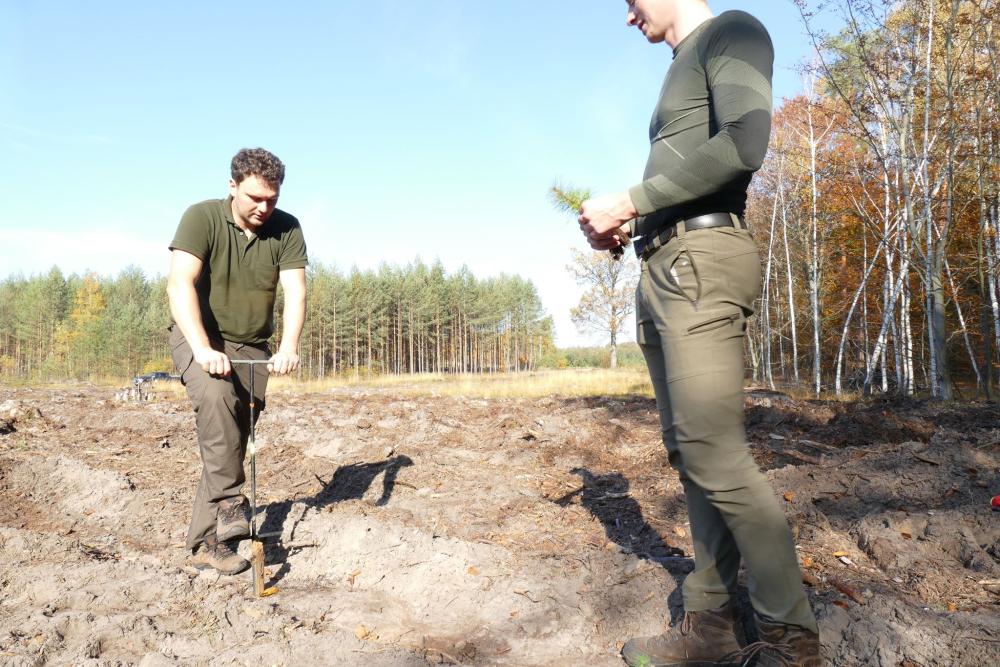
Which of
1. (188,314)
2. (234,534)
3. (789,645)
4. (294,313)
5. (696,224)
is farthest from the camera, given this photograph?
(294,313)

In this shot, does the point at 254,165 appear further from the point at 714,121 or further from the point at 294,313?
the point at 714,121

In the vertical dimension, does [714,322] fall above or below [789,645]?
above

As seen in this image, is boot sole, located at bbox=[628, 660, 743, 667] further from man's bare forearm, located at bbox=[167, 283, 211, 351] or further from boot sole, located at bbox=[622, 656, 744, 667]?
man's bare forearm, located at bbox=[167, 283, 211, 351]

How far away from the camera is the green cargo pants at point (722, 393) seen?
68.5 inches

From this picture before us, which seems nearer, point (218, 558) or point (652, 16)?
point (652, 16)

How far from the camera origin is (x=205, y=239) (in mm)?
3303

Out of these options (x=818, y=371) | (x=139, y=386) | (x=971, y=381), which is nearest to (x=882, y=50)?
(x=818, y=371)

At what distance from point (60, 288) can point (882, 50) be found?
217 ft

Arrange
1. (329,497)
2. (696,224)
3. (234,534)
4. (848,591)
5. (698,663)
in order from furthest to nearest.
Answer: (329,497)
(234,534)
(848,591)
(698,663)
(696,224)

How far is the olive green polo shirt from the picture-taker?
10.9 feet

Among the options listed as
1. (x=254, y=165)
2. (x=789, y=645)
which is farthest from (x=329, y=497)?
(x=789, y=645)

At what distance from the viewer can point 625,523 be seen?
4004 mm

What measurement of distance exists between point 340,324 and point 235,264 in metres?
46.6

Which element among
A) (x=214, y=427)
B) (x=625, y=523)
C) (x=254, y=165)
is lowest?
(x=625, y=523)
